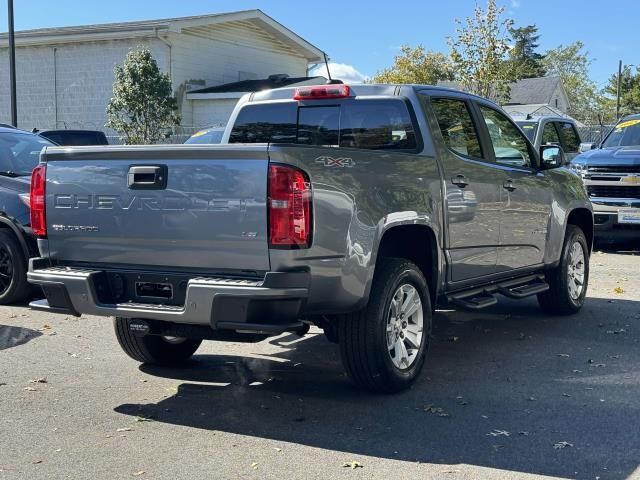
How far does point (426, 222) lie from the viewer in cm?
581

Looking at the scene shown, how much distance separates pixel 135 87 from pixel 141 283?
21906mm

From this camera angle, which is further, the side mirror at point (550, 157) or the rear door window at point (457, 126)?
the side mirror at point (550, 157)

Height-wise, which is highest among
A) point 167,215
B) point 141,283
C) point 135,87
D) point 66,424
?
point 135,87

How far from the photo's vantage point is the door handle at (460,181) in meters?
6.22

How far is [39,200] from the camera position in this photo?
5.42 m

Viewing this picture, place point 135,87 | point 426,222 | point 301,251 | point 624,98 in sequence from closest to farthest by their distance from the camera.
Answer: point 301,251 < point 426,222 < point 135,87 < point 624,98

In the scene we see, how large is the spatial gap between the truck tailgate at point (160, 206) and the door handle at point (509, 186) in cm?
297

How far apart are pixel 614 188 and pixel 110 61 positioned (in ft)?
69.7

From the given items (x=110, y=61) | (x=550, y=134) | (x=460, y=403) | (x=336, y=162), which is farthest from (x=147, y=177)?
(x=110, y=61)

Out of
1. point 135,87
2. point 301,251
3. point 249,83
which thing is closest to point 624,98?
point 249,83

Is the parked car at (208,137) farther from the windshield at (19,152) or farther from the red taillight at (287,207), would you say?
the red taillight at (287,207)

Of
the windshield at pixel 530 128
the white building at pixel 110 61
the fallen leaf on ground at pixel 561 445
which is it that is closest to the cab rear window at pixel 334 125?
the fallen leaf on ground at pixel 561 445

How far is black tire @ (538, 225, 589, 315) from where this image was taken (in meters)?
8.11

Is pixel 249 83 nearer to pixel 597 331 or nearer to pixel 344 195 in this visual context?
pixel 597 331
